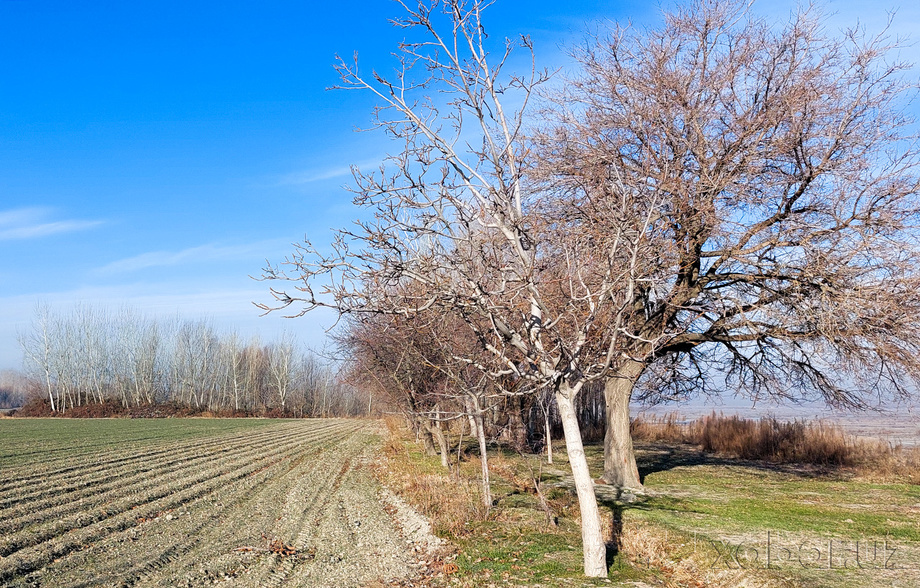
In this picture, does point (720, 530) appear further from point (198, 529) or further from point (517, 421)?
point (198, 529)

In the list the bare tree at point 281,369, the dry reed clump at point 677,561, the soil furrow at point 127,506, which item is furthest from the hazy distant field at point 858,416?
the bare tree at point 281,369

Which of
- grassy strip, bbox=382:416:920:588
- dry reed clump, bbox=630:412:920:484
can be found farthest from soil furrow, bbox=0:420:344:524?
dry reed clump, bbox=630:412:920:484

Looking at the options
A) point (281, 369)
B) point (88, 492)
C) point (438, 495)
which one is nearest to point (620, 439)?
point (438, 495)

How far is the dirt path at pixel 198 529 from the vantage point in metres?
8.48

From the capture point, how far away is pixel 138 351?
278ft

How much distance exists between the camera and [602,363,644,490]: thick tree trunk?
47.2ft

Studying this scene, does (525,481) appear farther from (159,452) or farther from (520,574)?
(159,452)

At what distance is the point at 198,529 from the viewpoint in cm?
1138

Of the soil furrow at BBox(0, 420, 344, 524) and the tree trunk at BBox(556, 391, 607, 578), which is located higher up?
the tree trunk at BBox(556, 391, 607, 578)

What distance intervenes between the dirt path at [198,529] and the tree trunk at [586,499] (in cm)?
260

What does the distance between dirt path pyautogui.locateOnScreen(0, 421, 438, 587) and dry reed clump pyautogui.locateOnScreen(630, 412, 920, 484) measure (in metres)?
13.8

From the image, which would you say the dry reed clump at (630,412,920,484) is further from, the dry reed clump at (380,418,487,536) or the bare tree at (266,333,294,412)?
the bare tree at (266,333,294,412)

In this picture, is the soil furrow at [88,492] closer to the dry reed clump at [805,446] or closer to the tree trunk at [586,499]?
the tree trunk at [586,499]

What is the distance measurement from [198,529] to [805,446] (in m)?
18.7
